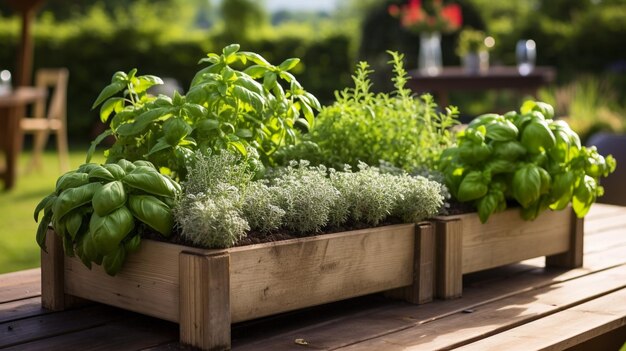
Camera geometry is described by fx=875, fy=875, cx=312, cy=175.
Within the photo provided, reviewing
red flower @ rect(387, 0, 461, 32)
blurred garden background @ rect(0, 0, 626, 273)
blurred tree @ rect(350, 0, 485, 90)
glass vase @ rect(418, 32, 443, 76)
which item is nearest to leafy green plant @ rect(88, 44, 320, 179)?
glass vase @ rect(418, 32, 443, 76)

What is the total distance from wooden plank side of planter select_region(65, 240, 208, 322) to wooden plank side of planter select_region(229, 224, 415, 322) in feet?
0.41

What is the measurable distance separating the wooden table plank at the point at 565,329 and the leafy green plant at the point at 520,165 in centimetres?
31

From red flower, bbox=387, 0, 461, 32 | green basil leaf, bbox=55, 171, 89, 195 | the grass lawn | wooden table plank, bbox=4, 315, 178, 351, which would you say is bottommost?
the grass lawn

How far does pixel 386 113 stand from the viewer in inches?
92.5

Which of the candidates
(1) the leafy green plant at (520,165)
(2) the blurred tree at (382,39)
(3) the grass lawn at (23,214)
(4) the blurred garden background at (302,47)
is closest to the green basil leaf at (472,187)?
(1) the leafy green plant at (520,165)

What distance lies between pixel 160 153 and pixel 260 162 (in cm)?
23

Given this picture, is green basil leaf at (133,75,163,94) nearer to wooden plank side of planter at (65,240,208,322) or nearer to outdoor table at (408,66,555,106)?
wooden plank side of planter at (65,240,208,322)

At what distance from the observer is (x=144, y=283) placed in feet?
5.73

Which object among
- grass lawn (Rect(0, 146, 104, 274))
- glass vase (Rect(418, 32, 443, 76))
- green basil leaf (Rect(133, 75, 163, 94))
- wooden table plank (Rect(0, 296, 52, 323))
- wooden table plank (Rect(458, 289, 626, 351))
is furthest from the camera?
glass vase (Rect(418, 32, 443, 76))

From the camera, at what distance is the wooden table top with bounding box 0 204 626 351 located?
1.71 meters

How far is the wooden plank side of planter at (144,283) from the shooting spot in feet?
5.53

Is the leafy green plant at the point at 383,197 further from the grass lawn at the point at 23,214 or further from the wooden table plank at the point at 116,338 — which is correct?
the grass lawn at the point at 23,214

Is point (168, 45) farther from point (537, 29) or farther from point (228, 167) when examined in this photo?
point (228, 167)

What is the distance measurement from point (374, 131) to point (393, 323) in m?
0.61
